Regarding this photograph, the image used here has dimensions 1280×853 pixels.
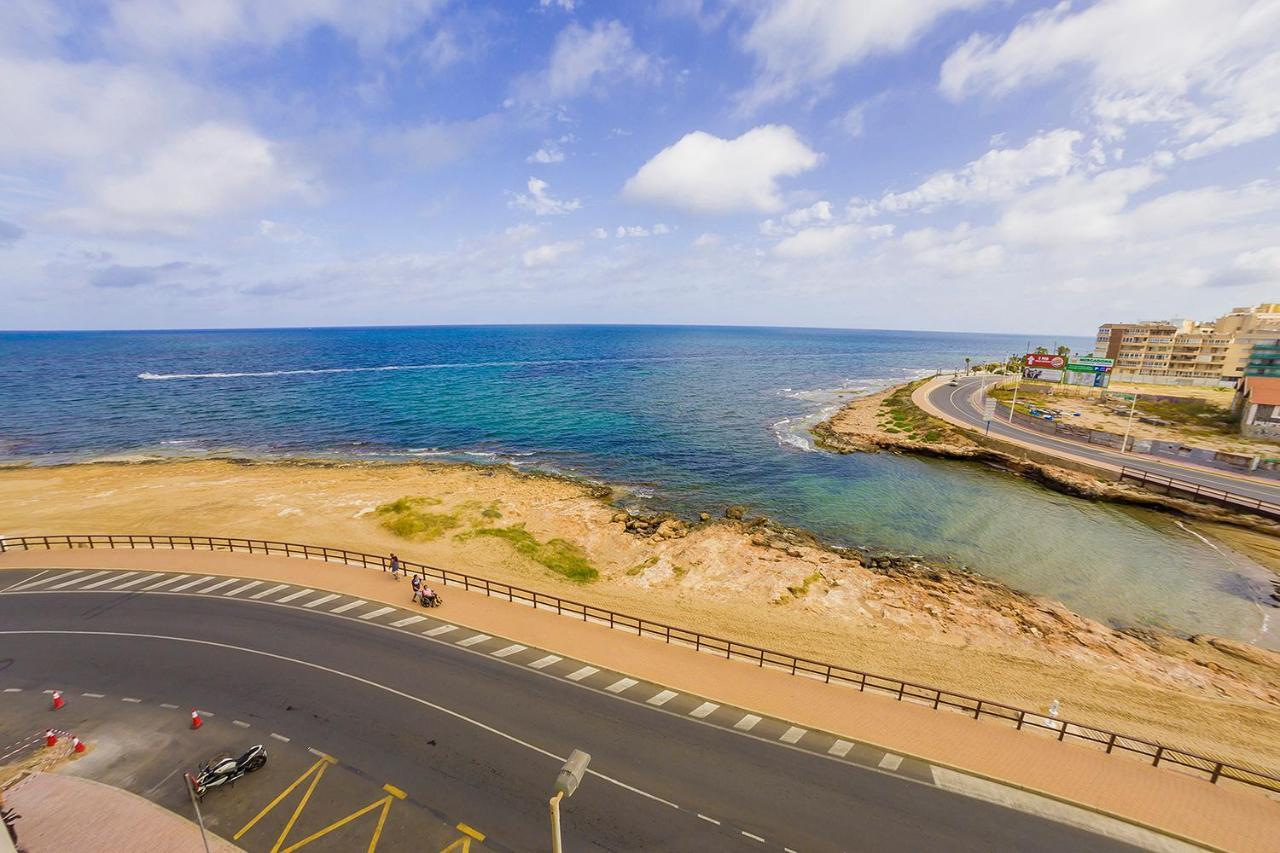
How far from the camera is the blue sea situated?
113 feet

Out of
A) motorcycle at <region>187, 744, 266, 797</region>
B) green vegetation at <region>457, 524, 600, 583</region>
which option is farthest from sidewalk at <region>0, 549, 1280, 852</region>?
motorcycle at <region>187, 744, 266, 797</region>

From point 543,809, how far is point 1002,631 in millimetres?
26603

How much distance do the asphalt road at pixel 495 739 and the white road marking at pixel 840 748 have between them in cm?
49

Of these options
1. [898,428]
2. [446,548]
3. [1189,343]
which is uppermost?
[1189,343]

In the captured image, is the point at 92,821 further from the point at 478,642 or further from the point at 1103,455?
the point at 1103,455

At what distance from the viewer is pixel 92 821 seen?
14633mm

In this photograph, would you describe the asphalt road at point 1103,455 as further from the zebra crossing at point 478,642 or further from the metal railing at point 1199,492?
the zebra crossing at point 478,642

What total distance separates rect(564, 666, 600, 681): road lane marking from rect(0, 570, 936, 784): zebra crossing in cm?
4

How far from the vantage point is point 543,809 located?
50.4ft

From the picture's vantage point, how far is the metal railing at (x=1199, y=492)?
132 ft

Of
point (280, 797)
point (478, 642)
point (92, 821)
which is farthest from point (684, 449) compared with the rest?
point (92, 821)

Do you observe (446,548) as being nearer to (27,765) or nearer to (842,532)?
(27,765)

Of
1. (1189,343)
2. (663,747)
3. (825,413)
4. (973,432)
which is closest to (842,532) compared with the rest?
(663,747)

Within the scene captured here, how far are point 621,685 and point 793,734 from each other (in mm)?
7219
